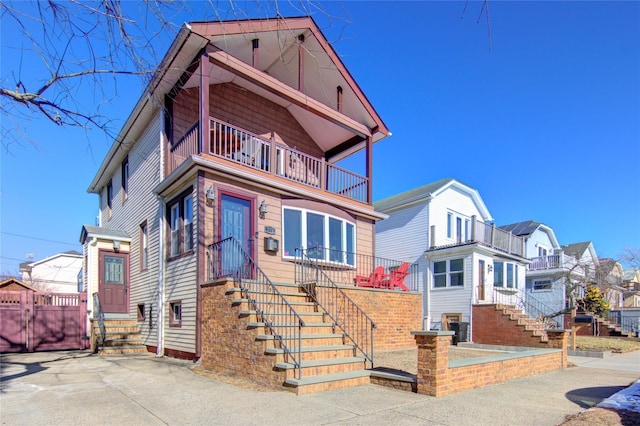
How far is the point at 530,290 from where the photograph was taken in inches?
1075

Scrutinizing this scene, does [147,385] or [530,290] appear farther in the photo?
[530,290]

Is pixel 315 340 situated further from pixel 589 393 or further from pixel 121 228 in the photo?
pixel 121 228

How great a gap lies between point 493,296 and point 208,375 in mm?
16776

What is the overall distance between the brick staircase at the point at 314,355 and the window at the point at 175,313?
320 cm

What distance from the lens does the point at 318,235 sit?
41.3 feet

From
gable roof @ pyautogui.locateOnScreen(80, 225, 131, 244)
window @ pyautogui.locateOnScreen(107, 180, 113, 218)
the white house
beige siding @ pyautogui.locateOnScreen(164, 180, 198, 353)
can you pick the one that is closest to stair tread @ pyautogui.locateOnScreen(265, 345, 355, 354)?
beige siding @ pyautogui.locateOnScreen(164, 180, 198, 353)

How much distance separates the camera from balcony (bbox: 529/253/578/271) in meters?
26.9

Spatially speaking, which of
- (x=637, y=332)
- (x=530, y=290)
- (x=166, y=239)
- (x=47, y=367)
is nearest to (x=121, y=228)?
(x=166, y=239)

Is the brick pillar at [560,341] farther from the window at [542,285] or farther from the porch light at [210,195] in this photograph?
the window at [542,285]

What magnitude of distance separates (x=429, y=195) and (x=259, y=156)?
12.5 meters

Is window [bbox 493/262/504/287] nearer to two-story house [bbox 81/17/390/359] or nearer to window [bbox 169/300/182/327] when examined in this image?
two-story house [bbox 81/17/390/359]

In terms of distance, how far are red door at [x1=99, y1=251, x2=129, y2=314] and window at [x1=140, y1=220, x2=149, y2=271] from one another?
1.65 meters

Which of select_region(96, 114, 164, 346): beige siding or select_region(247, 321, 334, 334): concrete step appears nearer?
select_region(247, 321, 334, 334): concrete step

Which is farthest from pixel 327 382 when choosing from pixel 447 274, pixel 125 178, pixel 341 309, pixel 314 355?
pixel 447 274
